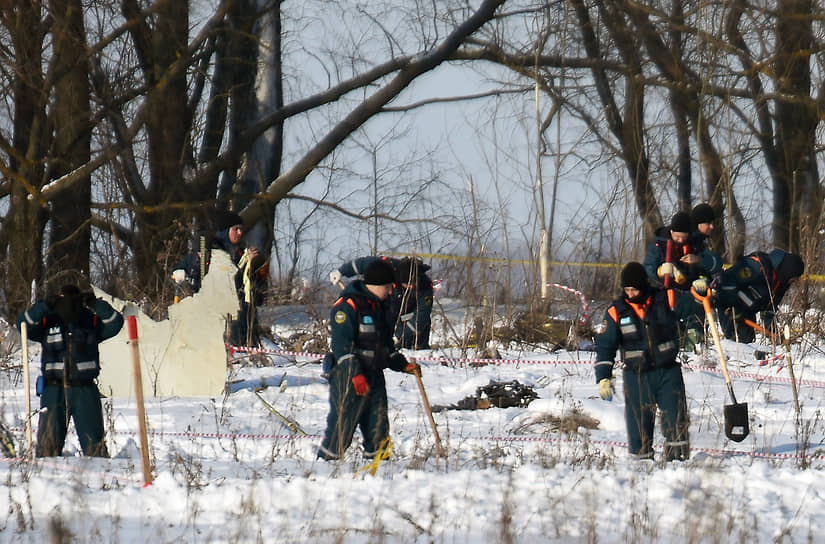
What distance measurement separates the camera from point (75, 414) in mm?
8336

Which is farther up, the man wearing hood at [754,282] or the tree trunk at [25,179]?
the tree trunk at [25,179]

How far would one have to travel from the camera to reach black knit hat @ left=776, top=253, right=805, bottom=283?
13.4 meters

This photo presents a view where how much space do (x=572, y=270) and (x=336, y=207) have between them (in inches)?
185

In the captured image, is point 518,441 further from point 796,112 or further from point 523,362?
point 796,112

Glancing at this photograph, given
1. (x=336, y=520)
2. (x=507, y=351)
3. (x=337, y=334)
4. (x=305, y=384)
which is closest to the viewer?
(x=336, y=520)

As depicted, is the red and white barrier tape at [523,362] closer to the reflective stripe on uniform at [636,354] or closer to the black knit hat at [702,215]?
the black knit hat at [702,215]

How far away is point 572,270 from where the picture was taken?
646 inches

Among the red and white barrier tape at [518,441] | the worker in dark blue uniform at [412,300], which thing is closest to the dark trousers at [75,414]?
the red and white barrier tape at [518,441]

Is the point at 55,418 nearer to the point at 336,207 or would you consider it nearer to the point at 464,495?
the point at 464,495

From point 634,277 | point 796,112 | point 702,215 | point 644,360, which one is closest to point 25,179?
point 702,215

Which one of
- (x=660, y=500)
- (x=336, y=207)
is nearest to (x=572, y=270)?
(x=336, y=207)

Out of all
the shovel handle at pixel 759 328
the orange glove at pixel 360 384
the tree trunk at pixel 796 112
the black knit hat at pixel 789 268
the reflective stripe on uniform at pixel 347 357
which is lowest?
the orange glove at pixel 360 384

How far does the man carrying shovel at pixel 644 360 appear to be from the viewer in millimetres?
7953

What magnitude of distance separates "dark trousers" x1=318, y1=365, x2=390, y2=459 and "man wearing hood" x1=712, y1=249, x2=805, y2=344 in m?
6.31
